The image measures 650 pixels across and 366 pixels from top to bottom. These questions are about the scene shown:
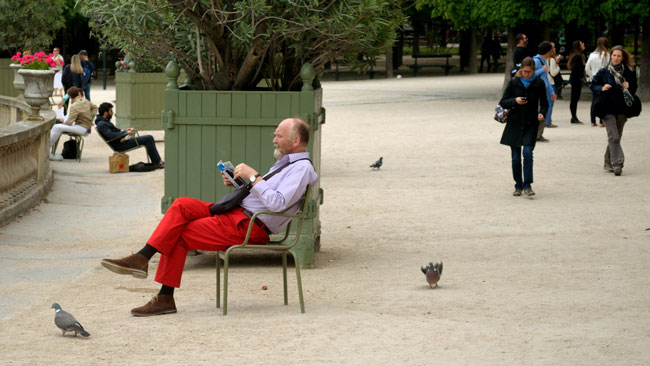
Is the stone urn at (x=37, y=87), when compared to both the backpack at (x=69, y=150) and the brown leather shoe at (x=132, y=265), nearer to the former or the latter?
the backpack at (x=69, y=150)

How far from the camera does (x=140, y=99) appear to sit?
2047 cm

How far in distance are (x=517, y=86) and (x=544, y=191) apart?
1.35 metres

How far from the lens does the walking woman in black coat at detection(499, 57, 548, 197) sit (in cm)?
1226

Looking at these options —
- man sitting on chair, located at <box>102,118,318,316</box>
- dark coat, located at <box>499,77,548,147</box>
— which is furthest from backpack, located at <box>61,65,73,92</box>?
man sitting on chair, located at <box>102,118,318,316</box>

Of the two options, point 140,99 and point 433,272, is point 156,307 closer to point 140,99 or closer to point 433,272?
point 433,272

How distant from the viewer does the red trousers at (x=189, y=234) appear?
649cm

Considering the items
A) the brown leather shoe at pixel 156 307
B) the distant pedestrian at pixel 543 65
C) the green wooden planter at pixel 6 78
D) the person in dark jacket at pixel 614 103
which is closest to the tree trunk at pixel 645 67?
the distant pedestrian at pixel 543 65

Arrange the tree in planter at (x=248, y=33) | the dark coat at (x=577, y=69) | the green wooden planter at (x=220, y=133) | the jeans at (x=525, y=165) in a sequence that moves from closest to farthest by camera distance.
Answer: the tree in planter at (x=248, y=33) → the green wooden planter at (x=220, y=133) → the jeans at (x=525, y=165) → the dark coat at (x=577, y=69)

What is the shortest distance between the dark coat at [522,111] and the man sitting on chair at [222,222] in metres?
5.98

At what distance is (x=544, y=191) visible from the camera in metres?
12.7

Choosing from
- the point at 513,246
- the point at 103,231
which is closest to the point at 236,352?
the point at 513,246

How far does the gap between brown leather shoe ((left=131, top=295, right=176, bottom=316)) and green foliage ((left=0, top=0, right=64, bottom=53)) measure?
23711 millimetres

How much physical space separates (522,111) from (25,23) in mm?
20293

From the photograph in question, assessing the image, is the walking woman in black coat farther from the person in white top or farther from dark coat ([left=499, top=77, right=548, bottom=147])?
the person in white top
